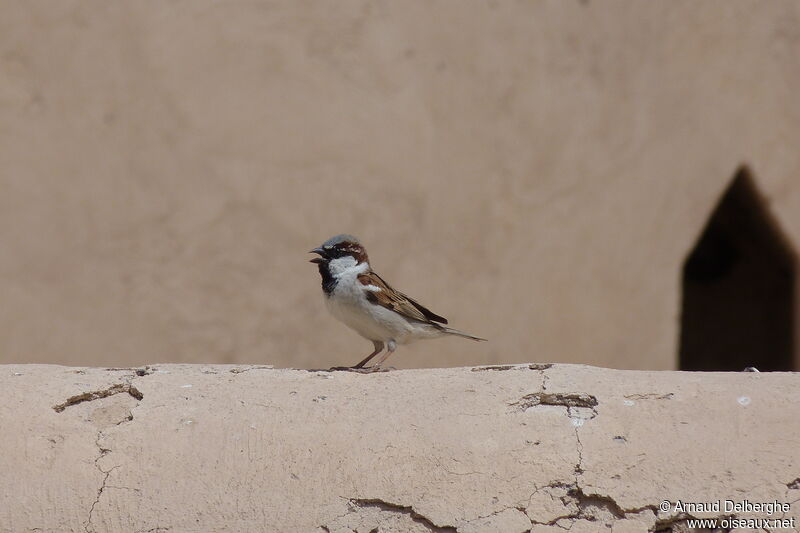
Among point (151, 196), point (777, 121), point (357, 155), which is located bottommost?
point (151, 196)

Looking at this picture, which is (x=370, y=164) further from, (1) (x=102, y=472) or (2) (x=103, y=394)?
(1) (x=102, y=472)

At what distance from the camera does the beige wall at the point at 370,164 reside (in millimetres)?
6590

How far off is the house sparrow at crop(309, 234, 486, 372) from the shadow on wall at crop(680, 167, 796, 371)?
3807mm

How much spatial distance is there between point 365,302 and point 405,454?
1.55 meters

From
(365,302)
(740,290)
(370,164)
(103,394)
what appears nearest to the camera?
(103,394)

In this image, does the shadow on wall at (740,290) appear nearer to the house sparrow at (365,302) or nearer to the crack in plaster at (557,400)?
the house sparrow at (365,302)

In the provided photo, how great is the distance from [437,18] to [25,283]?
281 centimetres

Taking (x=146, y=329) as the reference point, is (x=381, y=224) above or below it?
above

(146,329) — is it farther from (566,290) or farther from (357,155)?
(566,290)

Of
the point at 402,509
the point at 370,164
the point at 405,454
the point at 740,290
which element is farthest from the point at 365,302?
the point at 740,290

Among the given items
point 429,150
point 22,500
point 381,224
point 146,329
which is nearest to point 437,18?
point 429,150

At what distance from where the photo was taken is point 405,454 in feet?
11.6

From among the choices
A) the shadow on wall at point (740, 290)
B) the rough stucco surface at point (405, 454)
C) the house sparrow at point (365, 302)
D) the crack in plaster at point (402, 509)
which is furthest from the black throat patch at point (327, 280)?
the shadow on wall at point (740, 290)

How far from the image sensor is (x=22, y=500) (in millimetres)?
3516
